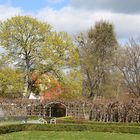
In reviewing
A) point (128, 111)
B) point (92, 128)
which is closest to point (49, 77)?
point (128, 111)

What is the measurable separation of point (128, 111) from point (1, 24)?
23.2 meters

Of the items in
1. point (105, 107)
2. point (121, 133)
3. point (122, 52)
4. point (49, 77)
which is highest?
point (122, 52)

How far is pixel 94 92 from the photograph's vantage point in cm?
6569

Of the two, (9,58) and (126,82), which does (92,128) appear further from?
(126,82)

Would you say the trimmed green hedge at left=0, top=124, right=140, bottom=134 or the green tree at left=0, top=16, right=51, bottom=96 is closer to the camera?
the trimmed green hedge at left=0, top=124, right=140, bottom=134

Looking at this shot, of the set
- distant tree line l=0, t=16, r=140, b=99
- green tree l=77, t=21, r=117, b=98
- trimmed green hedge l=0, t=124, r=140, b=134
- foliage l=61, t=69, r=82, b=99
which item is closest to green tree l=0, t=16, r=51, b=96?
distant tree line l=0, t=16, r=140, b=99

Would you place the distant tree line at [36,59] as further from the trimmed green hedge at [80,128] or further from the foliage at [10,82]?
the trimmed green hedge at [80,128]

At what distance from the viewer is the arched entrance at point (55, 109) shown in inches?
2037

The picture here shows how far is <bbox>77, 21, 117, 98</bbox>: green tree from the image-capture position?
64.4m

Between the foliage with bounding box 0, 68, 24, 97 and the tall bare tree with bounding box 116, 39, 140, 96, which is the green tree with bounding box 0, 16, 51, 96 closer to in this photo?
the foliage with bounding box 0, 68, 24, 97

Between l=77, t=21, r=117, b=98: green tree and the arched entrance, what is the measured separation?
1231cm

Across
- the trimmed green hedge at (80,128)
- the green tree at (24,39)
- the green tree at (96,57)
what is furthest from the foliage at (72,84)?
the trimmed green hedge at (80,128)

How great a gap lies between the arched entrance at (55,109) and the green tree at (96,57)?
40.4 ft

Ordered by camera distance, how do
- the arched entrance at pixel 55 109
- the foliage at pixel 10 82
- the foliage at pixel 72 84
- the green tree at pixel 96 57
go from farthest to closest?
1. the green tree at pixel 96 57
2. the foliage at pixel 72 84
3. the foliage at pixel 10 82
4. the arched entrance at pixel 55 109
